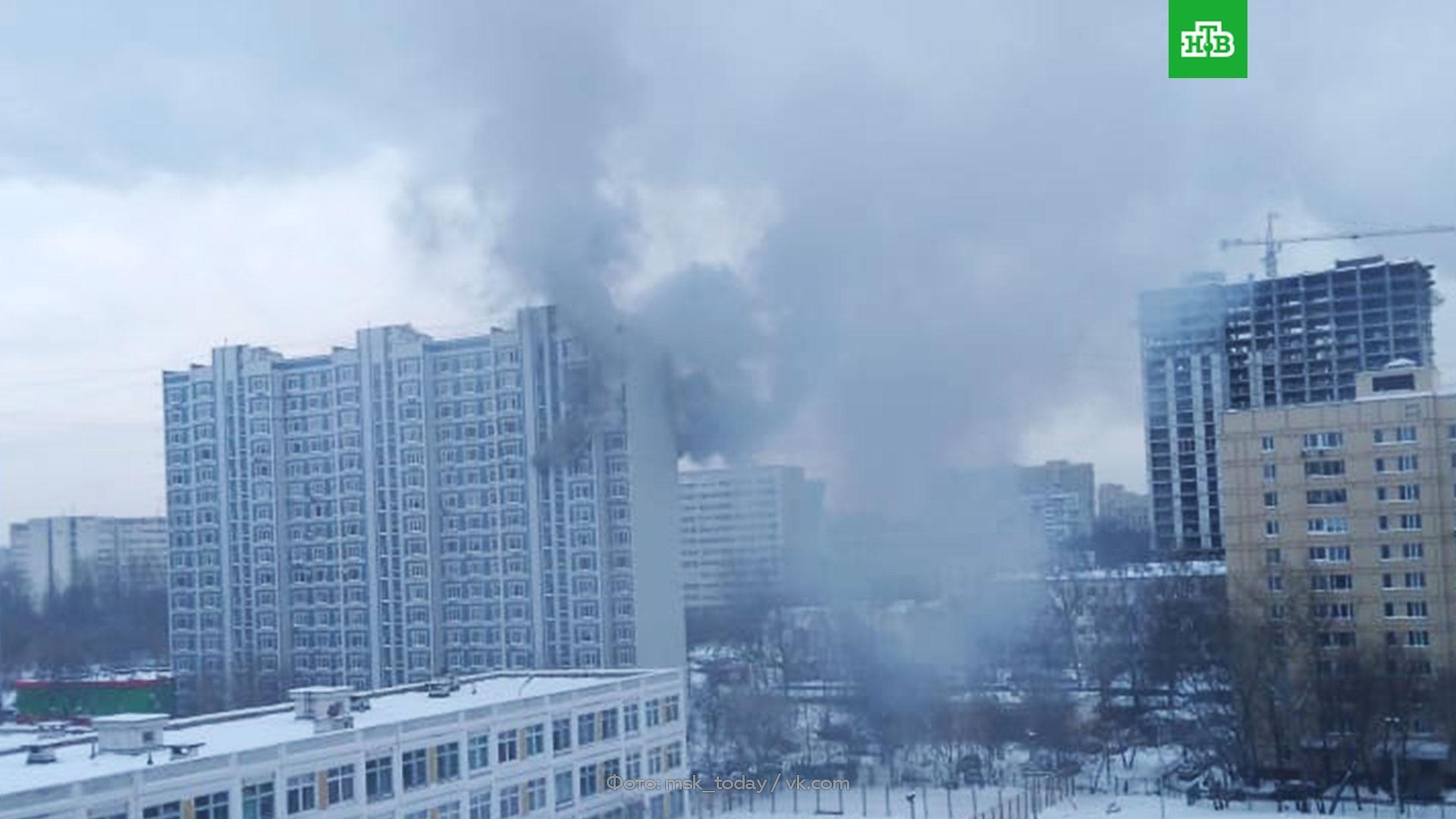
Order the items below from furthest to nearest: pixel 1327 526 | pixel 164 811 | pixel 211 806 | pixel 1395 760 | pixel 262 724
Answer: pixel 1327 526 < pixel 1395 760 < pixel 262 724 < pixel 211 806 < pixel 164 811

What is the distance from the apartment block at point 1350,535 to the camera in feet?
33.9

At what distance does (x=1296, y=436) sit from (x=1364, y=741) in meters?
2.29

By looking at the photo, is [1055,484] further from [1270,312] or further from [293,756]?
[293,756]

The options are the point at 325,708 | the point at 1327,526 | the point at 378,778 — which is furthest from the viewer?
the point at 1327,526

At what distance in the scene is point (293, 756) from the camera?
6137 mm

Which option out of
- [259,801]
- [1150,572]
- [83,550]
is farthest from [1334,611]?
[83,550]

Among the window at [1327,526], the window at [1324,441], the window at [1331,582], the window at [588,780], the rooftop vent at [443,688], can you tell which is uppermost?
the window at [1324,441]

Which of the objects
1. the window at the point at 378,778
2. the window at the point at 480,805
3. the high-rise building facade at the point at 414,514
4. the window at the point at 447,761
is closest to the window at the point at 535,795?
the window at the point at 480,805

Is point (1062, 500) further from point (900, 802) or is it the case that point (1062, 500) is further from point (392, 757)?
point (392, 757)

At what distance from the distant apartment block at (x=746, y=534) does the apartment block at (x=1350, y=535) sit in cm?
382

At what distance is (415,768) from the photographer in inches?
271

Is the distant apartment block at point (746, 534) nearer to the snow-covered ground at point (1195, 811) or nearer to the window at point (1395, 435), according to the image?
the snow-covered ground at point (1195, 811)

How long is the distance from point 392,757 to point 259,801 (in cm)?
84

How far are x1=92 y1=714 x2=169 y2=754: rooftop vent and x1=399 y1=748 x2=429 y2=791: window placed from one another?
1143 millimetres
